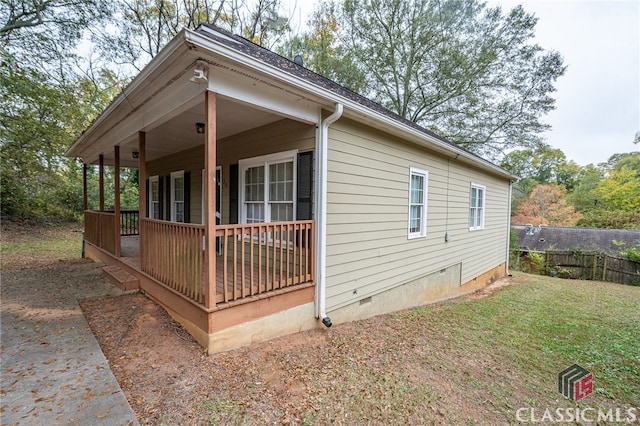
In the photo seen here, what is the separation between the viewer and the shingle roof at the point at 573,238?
17.2m

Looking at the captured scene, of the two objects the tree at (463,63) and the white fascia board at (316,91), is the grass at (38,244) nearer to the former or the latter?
the white fascia board at (316,91)

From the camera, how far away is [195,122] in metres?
4.55

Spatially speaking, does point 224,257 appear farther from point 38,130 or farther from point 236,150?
point 38,130

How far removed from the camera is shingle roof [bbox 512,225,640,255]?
17188 mm

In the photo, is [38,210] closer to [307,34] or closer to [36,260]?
[36,260]

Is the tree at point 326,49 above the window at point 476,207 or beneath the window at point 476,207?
above

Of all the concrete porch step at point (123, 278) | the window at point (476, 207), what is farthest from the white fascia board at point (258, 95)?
the window at point (476, 207)

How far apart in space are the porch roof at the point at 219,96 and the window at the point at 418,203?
0.73m

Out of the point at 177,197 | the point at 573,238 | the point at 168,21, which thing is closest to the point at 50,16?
the point at 168,21

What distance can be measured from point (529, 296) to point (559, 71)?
40.1 feet

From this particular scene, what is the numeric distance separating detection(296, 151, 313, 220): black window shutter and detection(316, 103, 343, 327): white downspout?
14 centimetres

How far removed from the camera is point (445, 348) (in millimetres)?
3771

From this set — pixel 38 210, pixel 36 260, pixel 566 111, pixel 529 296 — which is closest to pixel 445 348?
pixel 529 296

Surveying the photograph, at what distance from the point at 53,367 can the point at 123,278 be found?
2455mm
